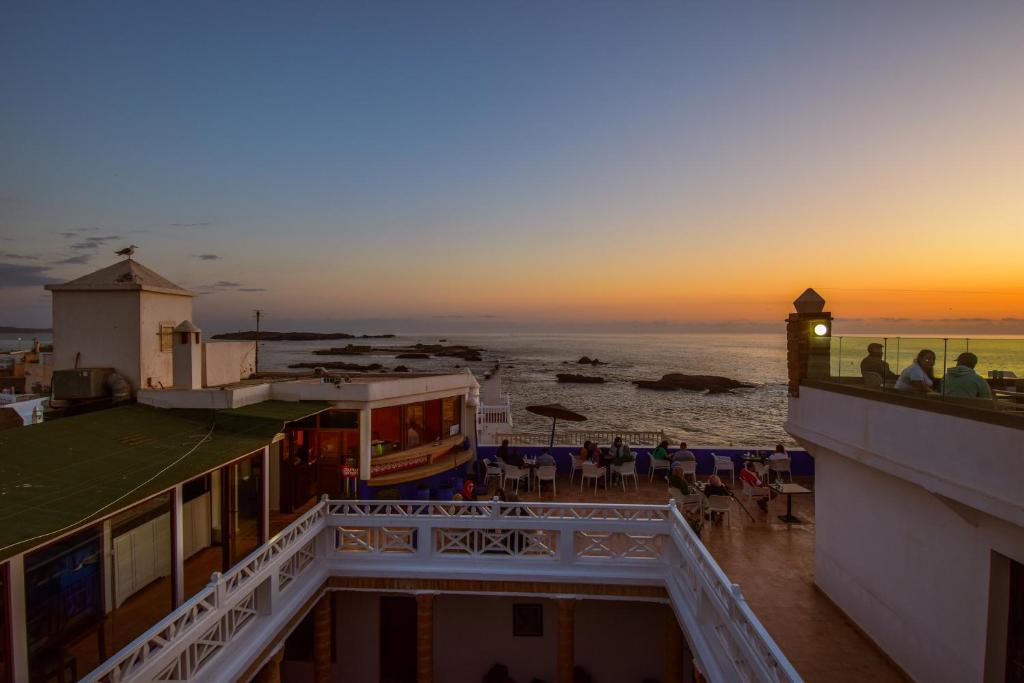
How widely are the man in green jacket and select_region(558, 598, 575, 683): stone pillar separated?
6.20m

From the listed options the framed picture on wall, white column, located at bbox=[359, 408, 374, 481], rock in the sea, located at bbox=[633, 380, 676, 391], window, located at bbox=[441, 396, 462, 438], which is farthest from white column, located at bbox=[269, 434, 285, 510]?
rock in the sea, located at bbox=[633, 380, 676, 391]

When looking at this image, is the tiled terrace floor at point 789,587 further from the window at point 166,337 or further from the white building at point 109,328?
the white building at point 109,328

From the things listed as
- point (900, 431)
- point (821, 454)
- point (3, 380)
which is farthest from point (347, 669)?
point (3, 380)

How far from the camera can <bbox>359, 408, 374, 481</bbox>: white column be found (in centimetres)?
1121

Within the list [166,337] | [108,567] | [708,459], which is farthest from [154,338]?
[708,459]

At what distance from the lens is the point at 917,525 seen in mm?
6094

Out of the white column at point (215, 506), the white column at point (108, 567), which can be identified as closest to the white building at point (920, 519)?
the white column at point (108, 567)

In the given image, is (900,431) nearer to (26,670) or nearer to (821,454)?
(821,454)

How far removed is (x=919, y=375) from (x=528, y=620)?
Result: 26.9 ft

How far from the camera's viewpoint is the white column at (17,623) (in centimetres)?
469

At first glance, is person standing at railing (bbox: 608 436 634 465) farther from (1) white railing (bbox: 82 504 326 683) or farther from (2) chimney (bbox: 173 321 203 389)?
(2) chimney (bbox: 173 321 203 389)

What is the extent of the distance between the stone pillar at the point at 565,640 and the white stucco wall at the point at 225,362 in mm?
8646

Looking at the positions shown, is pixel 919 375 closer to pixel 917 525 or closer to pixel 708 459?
pixel 917 525

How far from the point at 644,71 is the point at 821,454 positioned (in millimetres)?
12098
